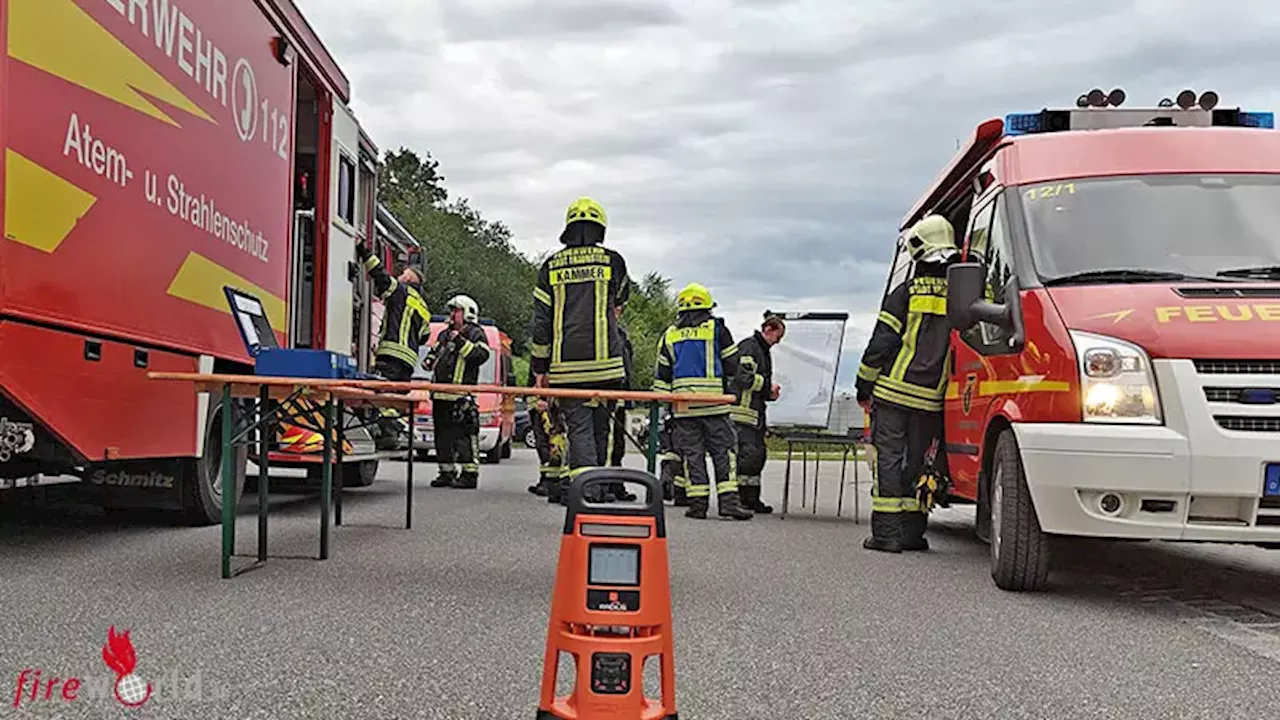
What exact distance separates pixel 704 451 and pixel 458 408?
3328 mm

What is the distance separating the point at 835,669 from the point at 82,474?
5.12 meters

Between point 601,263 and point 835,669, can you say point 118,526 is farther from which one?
point 835,669

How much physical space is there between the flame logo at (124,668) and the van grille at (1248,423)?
454 cm

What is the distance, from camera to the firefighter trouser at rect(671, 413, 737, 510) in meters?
10.5

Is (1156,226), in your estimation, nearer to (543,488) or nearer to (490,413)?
(543,488)

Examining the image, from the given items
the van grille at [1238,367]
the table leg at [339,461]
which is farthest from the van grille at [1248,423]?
the table leg at [339,461]

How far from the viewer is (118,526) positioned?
833 cm

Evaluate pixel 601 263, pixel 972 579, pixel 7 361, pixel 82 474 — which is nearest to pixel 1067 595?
pixel 972 579

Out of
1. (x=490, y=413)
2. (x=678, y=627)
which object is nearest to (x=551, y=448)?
(x=678, y=627)

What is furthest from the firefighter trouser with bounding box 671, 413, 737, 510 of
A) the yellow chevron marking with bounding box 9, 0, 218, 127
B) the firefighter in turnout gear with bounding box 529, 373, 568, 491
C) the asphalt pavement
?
the yellow chevron marking with bounding box 9, 0, 218, 127

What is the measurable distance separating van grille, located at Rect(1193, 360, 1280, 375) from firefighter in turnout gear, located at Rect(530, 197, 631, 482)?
3.72m

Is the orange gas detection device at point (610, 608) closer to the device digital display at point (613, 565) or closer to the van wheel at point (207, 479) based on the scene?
the device digital display at point (613, 565)

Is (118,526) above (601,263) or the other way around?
the other way around

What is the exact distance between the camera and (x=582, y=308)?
8320mm
